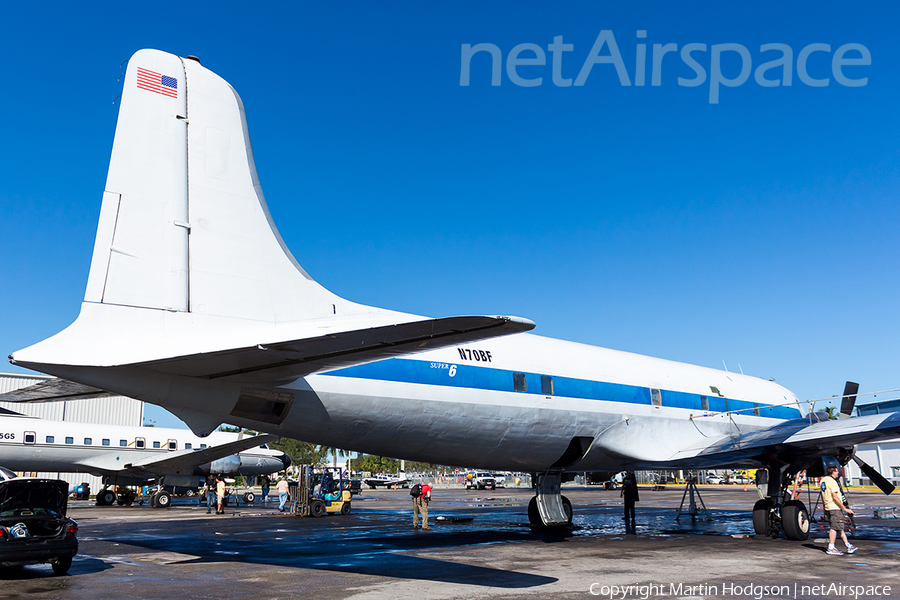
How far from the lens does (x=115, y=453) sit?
34.4m

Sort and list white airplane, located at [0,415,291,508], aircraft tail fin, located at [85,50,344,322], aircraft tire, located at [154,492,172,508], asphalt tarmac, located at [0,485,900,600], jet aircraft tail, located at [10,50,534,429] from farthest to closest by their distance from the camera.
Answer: aircraft tire, located at [154,492,172,508]
white airplane, located at [0,415,291,508]
aircraft tail fin, located at [85,50,344,322]
asphalt tarmac, located at [0,485,900,600]
jet aircraft tail, located at [10,50,534,429]

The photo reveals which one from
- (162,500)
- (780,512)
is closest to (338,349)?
(780,512)

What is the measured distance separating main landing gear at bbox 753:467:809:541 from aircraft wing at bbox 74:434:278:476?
20.4 metres

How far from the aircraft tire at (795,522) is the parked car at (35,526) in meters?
15.7

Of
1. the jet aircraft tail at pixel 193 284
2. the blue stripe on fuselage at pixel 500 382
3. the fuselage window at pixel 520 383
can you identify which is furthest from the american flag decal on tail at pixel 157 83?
the fuselage window at pixel 520 383

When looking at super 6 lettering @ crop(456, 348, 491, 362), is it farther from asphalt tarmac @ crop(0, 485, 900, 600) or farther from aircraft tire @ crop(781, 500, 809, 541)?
aircraft tire @ crop(781, 500, 809, 541)

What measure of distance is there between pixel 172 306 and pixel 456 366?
5.56 meters

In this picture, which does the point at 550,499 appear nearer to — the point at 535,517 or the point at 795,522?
the point at 535,517

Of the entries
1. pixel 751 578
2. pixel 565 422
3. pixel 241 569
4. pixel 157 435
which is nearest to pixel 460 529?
pixel 565 422

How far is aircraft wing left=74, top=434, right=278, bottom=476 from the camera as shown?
2989cm

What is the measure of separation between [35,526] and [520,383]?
947 centimetres

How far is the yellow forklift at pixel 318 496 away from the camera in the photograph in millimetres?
27156

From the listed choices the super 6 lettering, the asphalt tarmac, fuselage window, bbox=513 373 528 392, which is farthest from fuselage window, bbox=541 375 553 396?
the asphalt tarmac

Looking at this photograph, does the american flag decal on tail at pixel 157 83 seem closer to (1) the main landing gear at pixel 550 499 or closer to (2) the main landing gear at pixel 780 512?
(1) the main landing gear at pixel 550 499
